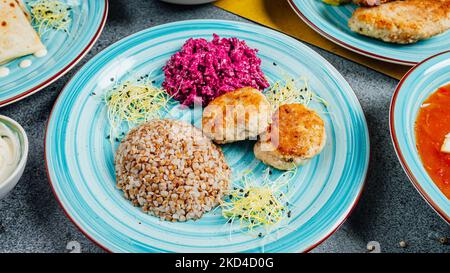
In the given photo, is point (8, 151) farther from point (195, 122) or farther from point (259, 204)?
point (259, 204)

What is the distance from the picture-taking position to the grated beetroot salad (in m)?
2.87

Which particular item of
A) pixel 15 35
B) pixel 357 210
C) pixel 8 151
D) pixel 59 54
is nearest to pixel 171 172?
pixel 8 151

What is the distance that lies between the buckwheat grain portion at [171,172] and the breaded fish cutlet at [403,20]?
1.54 meters

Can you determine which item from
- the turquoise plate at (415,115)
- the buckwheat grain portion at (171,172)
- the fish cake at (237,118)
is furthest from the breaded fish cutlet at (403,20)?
the buckwheat grain portion at (171,172)

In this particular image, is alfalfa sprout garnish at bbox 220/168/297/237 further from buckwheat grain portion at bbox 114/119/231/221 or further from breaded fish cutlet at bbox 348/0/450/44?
breaded fish cutlet at bbox 348/0/450/44

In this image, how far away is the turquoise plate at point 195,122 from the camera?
7.28ft

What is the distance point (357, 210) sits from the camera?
2.50m

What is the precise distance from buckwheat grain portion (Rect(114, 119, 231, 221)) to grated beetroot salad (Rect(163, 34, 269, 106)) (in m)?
0.38

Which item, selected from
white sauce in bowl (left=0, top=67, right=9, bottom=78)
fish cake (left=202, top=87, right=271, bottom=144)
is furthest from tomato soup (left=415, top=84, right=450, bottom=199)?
white sauce in bowl (left=0, top=67, right=9, bottom=78)

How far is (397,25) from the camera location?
3057 millimetres

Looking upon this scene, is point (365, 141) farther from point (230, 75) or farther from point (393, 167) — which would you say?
point (230, 75)

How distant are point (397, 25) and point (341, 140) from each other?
3.56 feet
